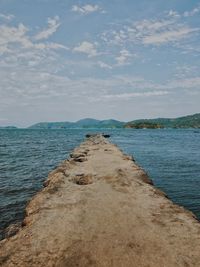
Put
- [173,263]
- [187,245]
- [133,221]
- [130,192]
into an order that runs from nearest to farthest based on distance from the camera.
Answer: [173,263]
[187,245]
[133,221]
[130,192]

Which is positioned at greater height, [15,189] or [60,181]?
[60,181]

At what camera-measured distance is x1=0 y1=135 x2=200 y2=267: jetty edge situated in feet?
28.1

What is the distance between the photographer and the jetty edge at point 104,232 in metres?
8.55

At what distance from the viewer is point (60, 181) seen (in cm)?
1830

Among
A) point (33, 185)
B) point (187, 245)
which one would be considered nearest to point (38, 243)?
point (187, 245)

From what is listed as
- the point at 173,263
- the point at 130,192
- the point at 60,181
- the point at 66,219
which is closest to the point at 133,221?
the point at 66,219

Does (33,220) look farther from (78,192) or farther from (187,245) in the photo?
(187,245)

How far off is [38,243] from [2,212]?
8.55 metres

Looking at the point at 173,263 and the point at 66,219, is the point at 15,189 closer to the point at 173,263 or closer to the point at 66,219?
the point at 66,219

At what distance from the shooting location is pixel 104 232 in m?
10.3

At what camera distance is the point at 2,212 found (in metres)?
17.4

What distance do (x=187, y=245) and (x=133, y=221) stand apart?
2.49m

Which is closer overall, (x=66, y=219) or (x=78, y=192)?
(x=66, y=219)

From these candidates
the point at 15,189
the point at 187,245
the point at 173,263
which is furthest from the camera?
the point at 15,189
